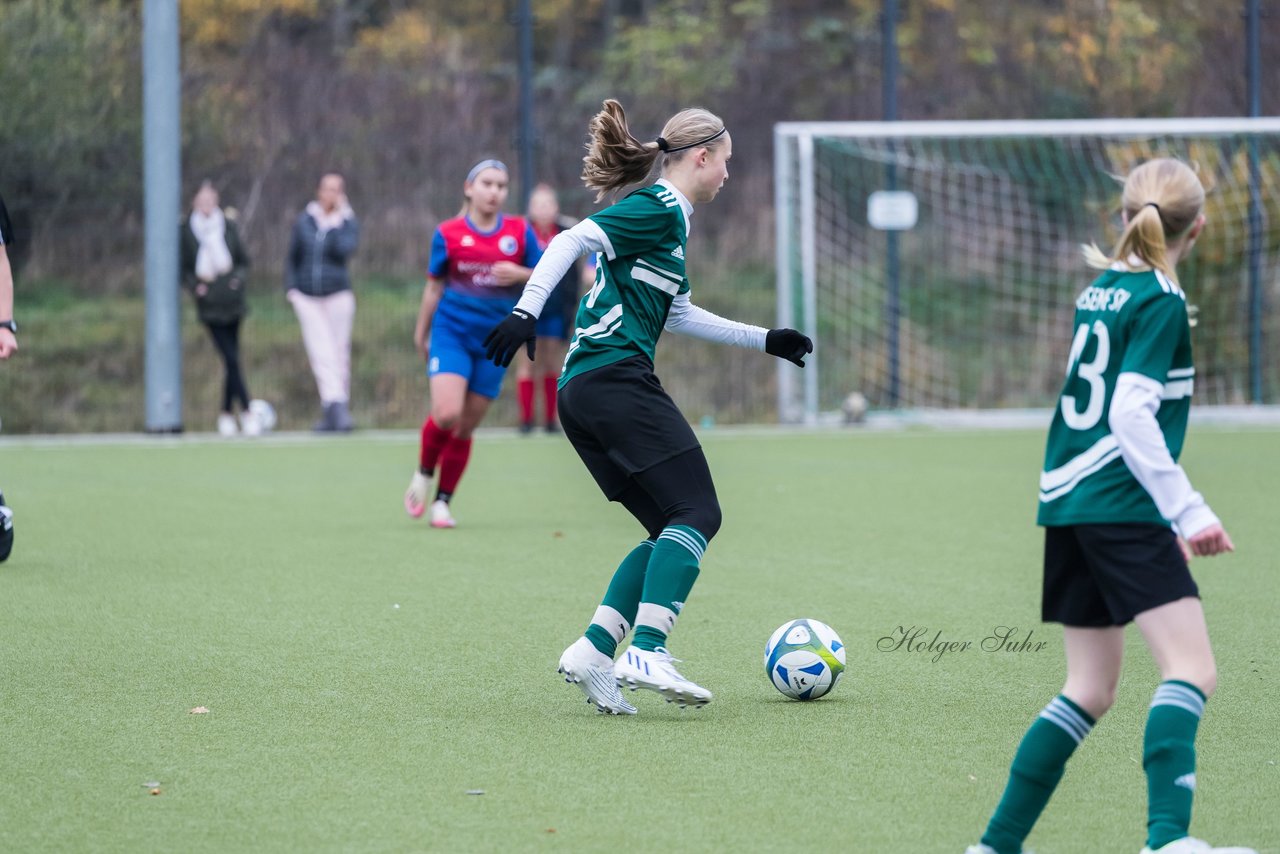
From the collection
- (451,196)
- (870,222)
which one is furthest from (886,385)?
(451,196)

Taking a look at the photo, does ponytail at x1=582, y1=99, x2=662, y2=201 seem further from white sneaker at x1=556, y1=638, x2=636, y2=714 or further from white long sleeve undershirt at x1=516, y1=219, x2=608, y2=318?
white sneaker at x1=556, y1=638, x2=636, y2=714

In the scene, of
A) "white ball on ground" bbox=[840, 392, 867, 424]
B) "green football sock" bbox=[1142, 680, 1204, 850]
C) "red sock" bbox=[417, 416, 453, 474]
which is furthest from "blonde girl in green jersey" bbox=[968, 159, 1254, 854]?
"white ball on ground" bbox=[840, 392, 867, 424]

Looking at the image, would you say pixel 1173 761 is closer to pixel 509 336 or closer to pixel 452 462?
pixel 509 336

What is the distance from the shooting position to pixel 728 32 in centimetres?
2416

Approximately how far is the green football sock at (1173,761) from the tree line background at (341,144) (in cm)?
1407

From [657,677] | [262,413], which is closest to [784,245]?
[262,413]

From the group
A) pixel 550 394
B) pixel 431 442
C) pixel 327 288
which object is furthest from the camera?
pixel 327 288

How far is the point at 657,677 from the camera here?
4.84m

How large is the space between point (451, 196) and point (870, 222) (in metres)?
3.95

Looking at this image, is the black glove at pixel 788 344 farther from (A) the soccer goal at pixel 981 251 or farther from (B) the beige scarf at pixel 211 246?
(A) the soccer goal at pixel 981 251

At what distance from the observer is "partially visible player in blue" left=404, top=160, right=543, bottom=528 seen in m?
9.12

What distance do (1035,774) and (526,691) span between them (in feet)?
6.98

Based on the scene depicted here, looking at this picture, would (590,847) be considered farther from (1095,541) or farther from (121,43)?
(121,43)

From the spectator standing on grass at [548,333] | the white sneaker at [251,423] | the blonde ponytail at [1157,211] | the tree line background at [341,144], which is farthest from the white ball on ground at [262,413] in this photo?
the blonde ponytail at [1157,211]
